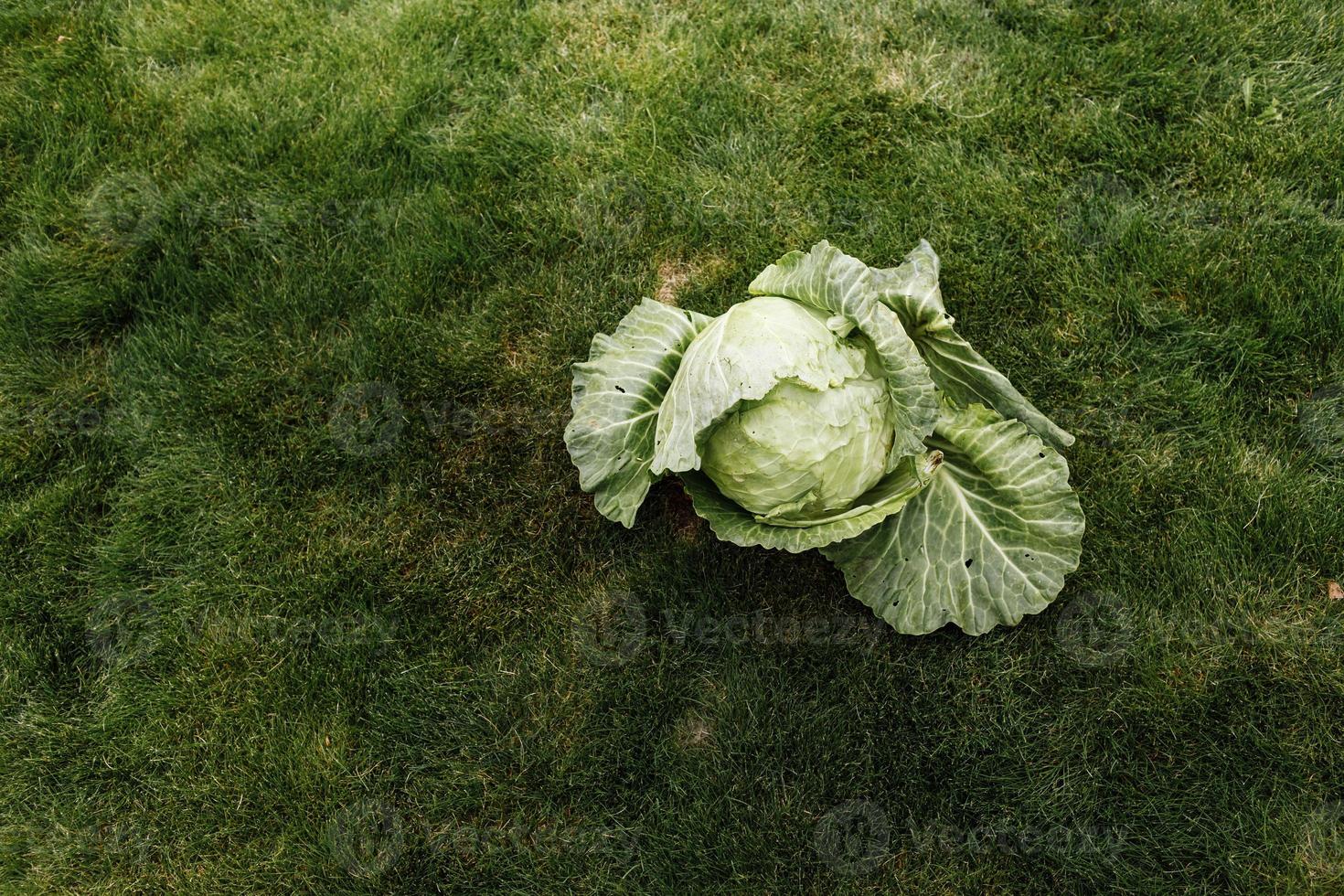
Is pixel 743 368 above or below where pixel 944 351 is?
above

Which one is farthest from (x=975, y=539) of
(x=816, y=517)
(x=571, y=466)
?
(x=571, y=466)

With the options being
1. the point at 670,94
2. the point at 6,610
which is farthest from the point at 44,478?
the point at 670,94

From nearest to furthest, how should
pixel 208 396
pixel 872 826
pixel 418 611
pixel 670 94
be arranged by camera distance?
pixel 872 826
pixel 418 611
pixel 208 396
pixel 670 94

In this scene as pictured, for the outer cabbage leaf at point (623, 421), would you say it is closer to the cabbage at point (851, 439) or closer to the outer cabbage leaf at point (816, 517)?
the cabbage at point (851, 439)

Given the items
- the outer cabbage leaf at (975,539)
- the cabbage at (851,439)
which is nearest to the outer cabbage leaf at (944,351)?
the cabbage at (851,439)

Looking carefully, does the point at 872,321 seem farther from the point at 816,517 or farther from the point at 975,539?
the point at 975,539

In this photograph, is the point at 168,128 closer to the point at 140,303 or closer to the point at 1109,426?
the point at 140,303
